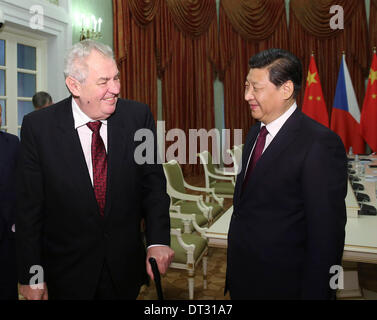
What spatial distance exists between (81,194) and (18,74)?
4.21 meters

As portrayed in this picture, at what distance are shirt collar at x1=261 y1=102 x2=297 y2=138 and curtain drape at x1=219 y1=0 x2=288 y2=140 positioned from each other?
671 centimetres

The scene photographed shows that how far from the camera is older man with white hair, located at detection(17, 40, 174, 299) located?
1371mm

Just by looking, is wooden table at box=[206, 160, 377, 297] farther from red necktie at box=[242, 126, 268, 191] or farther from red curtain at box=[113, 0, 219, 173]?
red curtain at box=[113, 0, 219, 173]

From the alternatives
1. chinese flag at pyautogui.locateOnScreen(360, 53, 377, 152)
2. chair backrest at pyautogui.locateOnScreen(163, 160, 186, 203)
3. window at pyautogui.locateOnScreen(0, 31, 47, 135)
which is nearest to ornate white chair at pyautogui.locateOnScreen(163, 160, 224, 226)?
chair backrest at pyautogui.locateOnScreen(163, 160, 186, 203)

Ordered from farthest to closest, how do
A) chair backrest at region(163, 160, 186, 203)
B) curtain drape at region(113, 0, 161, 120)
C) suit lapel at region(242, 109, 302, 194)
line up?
curtain drape at region(113, 0, 161, 120) < chair backrest at region(163, 160, 186, 203) < suit lapel at region(242, 109, 302, 194)

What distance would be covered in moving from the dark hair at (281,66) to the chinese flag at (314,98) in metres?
6.09

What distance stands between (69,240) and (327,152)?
1029 mm

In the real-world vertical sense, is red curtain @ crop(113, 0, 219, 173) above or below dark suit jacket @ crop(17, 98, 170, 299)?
above

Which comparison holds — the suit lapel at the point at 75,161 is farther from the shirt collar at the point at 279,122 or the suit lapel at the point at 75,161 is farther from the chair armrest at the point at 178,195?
the chair armrest at the point at 178,195

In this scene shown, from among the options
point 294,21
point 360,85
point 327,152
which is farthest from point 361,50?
point 327,152

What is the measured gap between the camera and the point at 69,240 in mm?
1401

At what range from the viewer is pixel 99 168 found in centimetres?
140
